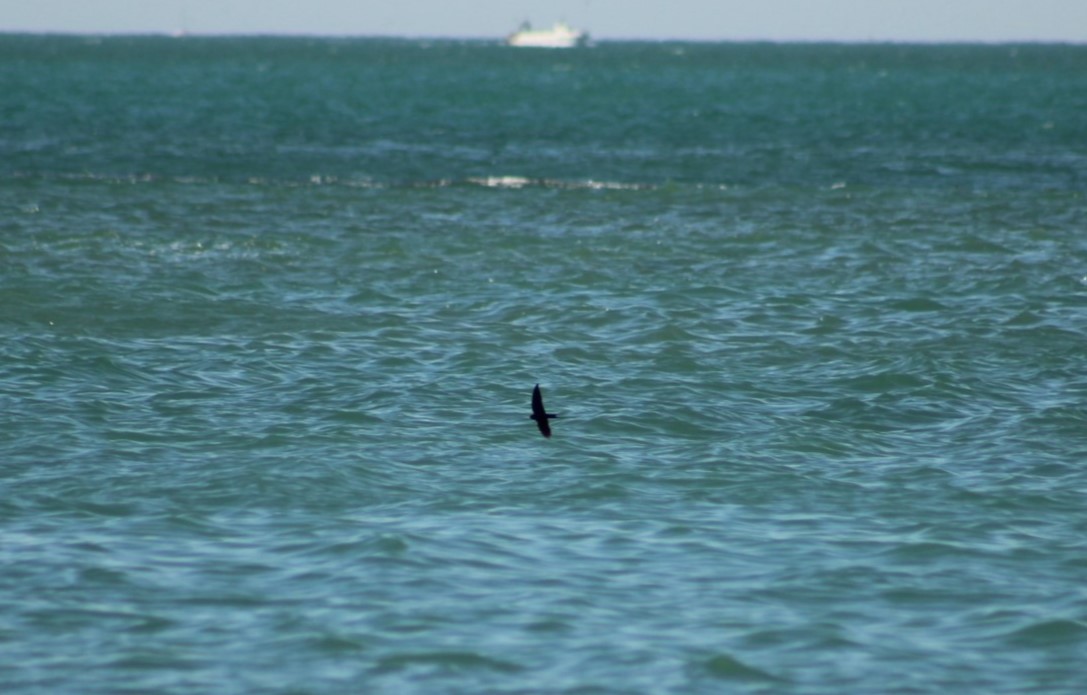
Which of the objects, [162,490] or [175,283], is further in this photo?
[175,283]

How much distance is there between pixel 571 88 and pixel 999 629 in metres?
93.3

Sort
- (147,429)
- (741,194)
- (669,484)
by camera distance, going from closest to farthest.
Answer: (669,484) → (147,429) → (741,194)

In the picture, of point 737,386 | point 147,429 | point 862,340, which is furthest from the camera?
point 862,340

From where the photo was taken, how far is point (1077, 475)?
13.9m

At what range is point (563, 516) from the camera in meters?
12.6

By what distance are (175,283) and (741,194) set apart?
16.0m

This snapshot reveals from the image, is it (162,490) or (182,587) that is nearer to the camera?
(182,587)

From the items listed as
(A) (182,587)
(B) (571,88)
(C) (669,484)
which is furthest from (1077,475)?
(B) (571,88)

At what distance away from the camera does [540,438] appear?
49.6 ft

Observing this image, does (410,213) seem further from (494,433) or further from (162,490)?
(162,490)

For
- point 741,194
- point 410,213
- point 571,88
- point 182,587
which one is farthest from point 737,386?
point 571,88

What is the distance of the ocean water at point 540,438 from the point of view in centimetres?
1000

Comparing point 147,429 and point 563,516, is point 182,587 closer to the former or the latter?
point 563,516

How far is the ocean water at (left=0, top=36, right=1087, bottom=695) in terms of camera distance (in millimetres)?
10000
